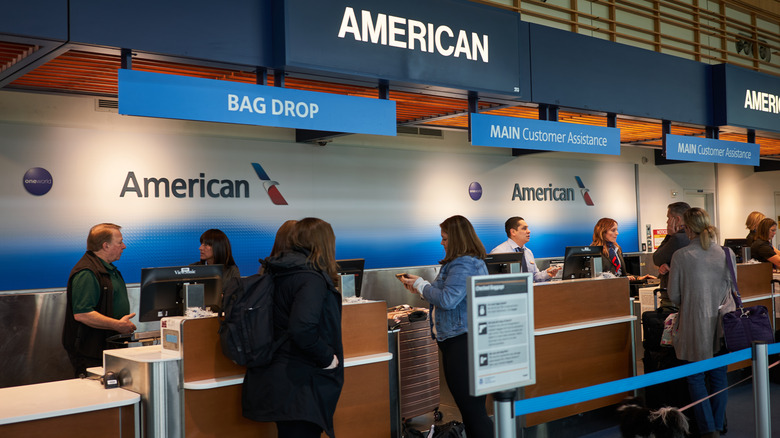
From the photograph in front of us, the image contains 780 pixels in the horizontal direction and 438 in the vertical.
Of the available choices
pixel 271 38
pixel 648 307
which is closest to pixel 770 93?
pixel 648 307

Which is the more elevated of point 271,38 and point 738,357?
point 271,38

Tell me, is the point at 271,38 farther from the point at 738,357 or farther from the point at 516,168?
the point at 516,168

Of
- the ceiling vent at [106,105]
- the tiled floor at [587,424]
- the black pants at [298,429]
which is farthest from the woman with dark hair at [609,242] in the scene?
the ceiling vent at [106,105]

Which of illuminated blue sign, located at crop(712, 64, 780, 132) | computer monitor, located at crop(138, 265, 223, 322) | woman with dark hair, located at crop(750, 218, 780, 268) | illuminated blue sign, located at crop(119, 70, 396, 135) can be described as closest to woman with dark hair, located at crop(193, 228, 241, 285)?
computer monitor, located at crop(138, 265, 223, 322)

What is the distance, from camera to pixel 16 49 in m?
3.76

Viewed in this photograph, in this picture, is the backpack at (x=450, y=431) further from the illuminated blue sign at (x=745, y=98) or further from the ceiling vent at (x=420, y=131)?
the illuminated blue sign at (x=745, y=98)

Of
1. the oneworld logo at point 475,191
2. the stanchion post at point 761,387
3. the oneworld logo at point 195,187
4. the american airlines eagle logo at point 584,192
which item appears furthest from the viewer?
the american airlines eagle logo at point 584,192

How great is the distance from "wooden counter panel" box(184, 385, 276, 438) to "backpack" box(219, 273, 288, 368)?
0.42 m

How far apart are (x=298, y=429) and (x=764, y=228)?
18.3ft

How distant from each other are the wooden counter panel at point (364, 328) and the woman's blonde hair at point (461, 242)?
490 millimetres

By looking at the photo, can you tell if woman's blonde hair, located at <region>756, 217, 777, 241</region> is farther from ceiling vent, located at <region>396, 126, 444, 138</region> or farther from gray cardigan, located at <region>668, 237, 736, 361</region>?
ceiling vent, located at <region>396, 126, 444, 138</region>

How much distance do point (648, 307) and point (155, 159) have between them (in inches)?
184

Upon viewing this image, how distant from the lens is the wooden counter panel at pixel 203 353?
10.5 ft

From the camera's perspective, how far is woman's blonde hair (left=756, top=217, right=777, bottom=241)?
6711mm
